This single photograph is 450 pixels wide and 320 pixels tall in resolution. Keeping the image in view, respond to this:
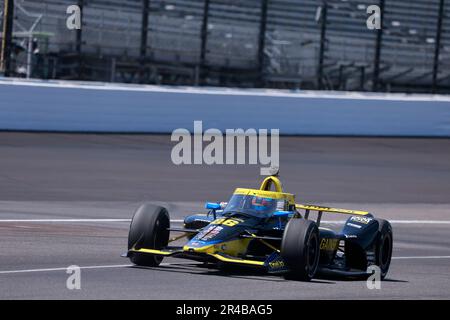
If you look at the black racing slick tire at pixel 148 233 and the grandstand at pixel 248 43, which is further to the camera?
the grandstand at pixel 248 43

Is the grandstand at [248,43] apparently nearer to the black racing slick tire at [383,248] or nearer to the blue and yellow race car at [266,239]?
the blue and yellow race car at [266,239]

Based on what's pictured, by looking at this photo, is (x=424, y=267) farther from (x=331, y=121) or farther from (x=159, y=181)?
(x=331, y=121)

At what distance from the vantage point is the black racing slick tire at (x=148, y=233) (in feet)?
36.2

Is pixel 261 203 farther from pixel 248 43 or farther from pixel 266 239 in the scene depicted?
pixel 248 43

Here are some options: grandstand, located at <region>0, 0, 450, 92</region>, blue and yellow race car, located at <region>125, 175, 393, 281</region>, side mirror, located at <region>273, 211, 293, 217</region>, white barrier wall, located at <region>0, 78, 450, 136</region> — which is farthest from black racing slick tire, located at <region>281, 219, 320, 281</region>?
grandstand, located at <region>0, 0, 450, 92</region>

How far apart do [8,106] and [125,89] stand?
2672mm

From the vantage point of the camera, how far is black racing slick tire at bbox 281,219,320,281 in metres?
10.5

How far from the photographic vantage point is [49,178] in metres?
18.9

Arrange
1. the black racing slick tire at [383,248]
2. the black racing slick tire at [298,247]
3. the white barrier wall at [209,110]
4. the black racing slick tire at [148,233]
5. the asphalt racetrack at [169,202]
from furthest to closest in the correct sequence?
the white barrier wall at [209,110], the black racing slick tire at [383,248], the black racing slick tire at [148,233], the black racing slick tire at [298,247], the asphalt racetrack at [169,202]

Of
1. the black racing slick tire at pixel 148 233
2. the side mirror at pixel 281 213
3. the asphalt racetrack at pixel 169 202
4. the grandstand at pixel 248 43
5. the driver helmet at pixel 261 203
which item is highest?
the grandstand at pixel 248 43

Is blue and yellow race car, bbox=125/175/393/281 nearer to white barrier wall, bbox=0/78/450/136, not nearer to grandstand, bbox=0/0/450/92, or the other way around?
white barrier wall, bbox=0/78/450/136

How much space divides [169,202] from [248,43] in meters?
9.73

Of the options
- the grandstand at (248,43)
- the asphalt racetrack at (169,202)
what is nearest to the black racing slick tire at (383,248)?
the asphalt racetrack at (169,202)

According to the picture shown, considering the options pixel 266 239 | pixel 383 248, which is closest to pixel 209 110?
pixel 383 248
